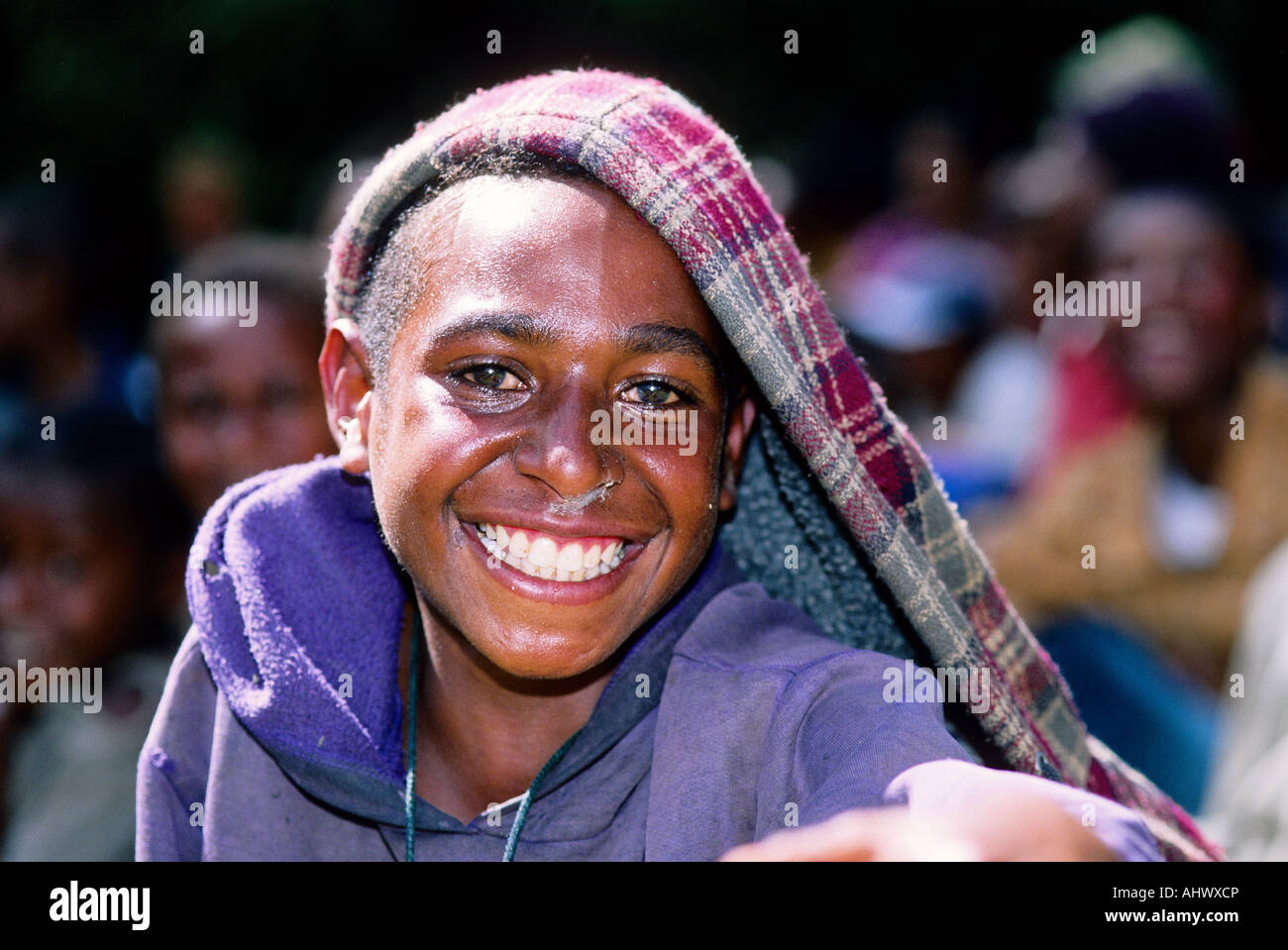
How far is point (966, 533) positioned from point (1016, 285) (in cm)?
320

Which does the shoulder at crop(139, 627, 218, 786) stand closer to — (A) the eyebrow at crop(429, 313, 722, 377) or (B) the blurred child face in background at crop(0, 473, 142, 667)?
(A) the eyebrow at crop(429, 313, 722, 377)

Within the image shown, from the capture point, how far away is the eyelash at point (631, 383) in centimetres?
142

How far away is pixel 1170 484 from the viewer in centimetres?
328

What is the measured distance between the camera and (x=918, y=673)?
136 cm

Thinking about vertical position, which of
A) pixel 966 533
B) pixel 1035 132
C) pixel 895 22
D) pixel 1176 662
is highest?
pixel 895 22

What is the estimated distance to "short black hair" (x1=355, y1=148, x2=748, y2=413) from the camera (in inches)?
56.6

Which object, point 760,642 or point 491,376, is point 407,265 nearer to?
point 491,376

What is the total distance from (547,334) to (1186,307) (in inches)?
95.9

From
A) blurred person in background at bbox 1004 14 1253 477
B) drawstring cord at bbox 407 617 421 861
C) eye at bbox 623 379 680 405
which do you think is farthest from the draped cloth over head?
blurred person in background at bbox 1004 14 1253 477

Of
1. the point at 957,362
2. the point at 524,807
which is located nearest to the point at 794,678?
the point at 524,807

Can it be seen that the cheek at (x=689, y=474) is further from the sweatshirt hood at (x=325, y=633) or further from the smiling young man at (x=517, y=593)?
the sweatshirt hood at (x=325, y=633)

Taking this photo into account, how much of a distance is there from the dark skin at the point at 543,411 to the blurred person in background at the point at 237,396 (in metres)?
1.42

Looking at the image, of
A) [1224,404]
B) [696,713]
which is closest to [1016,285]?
[1224,404]
